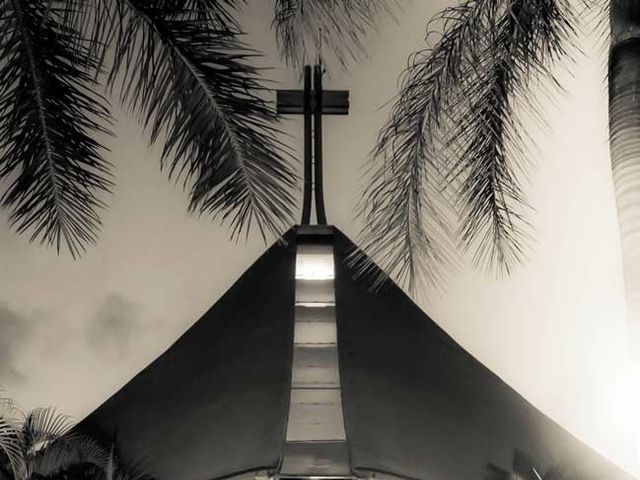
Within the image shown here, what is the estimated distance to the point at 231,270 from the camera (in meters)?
5.41

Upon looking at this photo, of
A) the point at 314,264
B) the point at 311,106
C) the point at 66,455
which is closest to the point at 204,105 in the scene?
the point at 314,264

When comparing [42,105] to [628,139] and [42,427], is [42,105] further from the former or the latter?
[628,139]

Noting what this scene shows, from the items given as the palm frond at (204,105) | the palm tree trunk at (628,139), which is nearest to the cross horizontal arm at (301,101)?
the palm frond at (204,105)

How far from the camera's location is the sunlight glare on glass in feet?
14.7

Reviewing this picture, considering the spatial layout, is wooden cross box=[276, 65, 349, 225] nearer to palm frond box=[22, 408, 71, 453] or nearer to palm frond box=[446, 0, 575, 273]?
palm frond box=[446, 0, 575, 273]

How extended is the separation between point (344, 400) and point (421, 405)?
0.37 m

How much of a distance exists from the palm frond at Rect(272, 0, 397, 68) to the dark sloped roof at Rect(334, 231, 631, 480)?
105 centimetres

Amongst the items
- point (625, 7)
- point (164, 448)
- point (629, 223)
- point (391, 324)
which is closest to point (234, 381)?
point (164, 448)

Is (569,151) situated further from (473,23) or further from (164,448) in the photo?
(164,448)

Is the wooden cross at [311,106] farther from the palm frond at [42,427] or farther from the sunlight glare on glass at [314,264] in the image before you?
the palm frond at [42,427]

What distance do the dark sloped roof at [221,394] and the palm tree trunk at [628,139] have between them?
58.5 inches

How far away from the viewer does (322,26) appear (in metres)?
4.82

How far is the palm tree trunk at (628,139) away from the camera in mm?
3641

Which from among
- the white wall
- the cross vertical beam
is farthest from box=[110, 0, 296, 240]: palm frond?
the white wall
